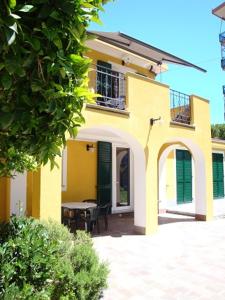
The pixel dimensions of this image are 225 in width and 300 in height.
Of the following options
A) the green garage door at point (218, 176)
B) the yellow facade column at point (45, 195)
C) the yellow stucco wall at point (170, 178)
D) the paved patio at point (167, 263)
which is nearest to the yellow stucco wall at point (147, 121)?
the paved patio at point (167, 263)

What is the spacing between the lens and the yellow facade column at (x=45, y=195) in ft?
24.5

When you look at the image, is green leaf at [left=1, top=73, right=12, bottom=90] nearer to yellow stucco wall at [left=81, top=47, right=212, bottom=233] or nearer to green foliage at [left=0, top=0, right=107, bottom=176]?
green foliage at [left=0, top=0, right=107, bottom=176]

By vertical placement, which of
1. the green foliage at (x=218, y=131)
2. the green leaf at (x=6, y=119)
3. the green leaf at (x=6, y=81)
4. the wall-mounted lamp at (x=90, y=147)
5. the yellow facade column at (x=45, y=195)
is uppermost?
the green foliage at (x=218, y=131)

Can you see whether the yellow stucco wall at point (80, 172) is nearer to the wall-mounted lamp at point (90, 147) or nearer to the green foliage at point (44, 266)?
the wall-mounted lamp at point (90, 147)

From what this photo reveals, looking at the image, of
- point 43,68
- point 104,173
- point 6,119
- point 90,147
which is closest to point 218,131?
point 104,173

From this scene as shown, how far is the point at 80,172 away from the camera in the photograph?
13391mm

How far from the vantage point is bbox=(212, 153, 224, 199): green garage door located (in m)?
19.7

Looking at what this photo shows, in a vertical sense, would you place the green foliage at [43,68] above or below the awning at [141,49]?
below

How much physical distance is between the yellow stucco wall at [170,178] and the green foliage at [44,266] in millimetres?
12482

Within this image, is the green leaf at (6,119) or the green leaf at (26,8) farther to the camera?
the green leaf at (6,119)

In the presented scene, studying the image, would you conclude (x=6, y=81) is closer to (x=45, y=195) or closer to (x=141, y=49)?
(x=45, y=195)

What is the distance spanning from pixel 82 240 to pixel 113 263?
2.28 meters

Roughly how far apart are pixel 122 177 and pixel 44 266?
A: 38.7ft

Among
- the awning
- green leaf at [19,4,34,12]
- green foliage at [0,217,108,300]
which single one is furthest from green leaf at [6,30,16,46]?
the awning
